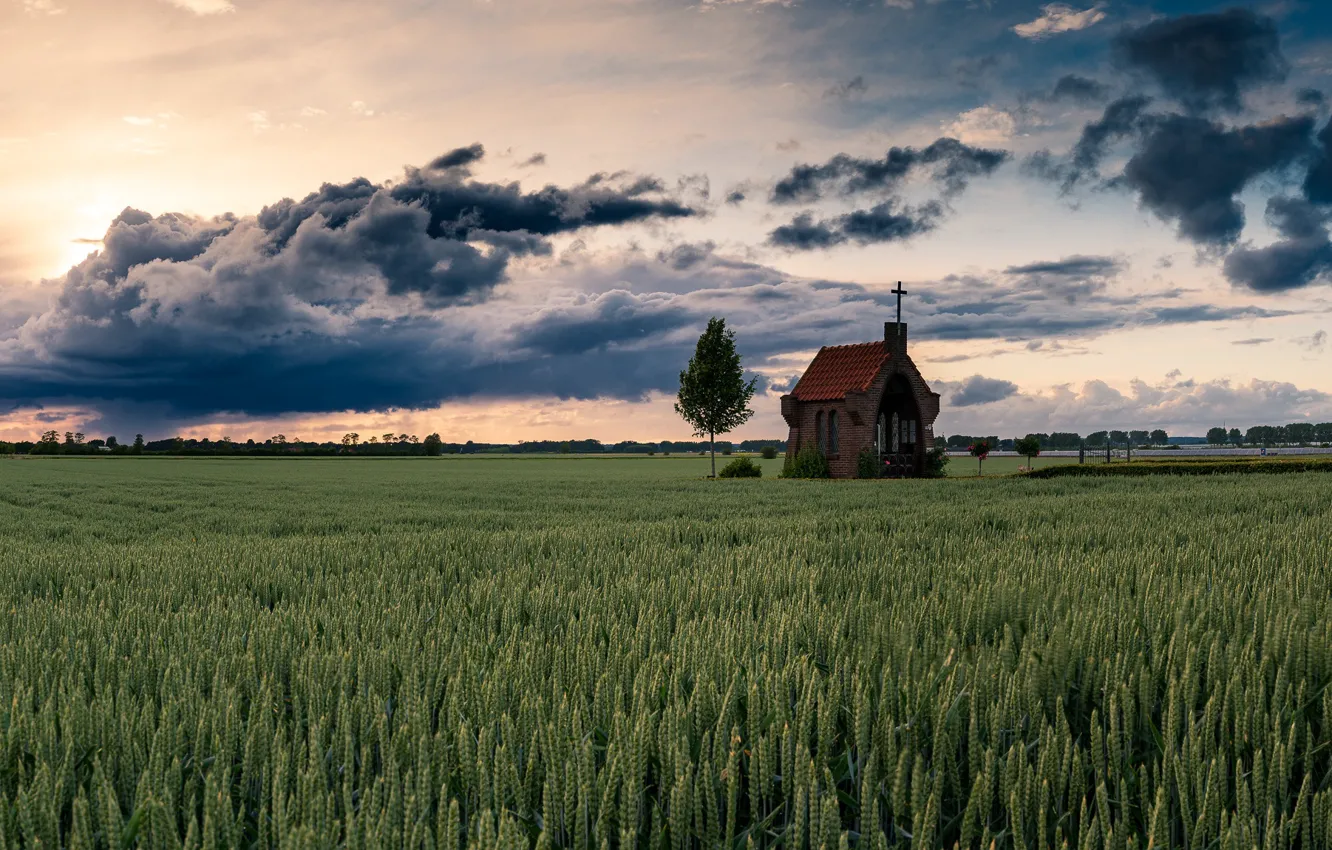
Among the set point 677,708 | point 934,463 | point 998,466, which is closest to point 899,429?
point 934,463

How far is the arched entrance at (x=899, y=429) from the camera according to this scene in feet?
116

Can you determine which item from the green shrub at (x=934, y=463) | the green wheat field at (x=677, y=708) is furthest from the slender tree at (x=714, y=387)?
the green wheat field at (x=677, y=708)

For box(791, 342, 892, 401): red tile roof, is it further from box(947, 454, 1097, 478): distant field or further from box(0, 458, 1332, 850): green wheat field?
box(0, 458, 1332, 850): green wheat field

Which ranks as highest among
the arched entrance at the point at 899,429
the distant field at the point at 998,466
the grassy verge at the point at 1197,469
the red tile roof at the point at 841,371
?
the red tile roof at the point at 841,371

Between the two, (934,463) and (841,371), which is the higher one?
(841,371)

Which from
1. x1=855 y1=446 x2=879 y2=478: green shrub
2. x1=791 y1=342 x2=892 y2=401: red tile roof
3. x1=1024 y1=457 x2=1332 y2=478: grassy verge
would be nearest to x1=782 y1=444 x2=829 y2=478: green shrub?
x1=855 y1=446 x2=879 y2=478: green shrub

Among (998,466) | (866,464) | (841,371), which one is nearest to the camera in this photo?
(866,464)

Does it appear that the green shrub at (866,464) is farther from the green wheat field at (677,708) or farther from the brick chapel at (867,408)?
the green wheat field at (677,708)

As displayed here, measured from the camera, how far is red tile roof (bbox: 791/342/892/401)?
34.3 metres

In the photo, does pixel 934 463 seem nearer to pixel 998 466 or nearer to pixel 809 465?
pixel 809 465

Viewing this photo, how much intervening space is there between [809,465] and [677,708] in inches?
1277

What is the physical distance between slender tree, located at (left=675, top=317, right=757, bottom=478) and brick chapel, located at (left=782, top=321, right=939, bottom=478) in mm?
7384

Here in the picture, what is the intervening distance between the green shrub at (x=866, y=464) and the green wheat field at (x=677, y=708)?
2606 cm

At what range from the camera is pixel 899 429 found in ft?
120
